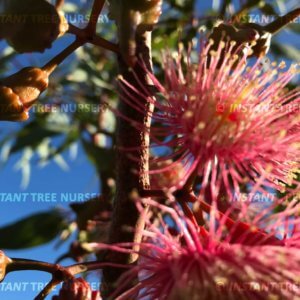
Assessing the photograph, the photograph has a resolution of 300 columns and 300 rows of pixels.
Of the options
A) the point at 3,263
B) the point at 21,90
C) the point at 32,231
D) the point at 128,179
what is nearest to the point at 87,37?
the point at 21,90

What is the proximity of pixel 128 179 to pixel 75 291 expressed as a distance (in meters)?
0.28

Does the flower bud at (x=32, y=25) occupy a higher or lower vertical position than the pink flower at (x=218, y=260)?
higher

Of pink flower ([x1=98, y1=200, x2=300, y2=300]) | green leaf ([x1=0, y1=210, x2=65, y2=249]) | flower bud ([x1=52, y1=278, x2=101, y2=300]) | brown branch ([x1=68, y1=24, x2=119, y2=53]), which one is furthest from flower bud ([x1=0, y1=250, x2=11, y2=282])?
green leaf ([x1=0, y1=210, x2=65, y2=249])

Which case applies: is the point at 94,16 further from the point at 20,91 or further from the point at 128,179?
the point at 128,179

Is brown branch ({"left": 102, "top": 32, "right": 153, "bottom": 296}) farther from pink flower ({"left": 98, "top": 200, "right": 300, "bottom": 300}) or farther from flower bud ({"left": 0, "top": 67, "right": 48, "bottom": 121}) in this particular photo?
flower bud ({"left": 0, "top": 67, "right": 48, "bottom": 121})

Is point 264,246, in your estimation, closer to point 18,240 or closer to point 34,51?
point 34,51

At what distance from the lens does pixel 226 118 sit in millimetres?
1611

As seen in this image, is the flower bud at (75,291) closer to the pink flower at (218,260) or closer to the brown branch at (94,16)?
the pink flower at (218,260)

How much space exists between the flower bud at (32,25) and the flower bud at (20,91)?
6cm

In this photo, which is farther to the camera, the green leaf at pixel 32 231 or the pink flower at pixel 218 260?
the green leaf at pixel 32 231

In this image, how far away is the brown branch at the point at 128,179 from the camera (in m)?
1.46

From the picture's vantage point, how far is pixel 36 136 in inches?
116

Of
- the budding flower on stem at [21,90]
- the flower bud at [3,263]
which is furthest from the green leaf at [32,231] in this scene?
the budding flower on stem at [21,90]

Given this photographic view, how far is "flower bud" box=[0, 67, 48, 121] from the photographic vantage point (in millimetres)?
1441
